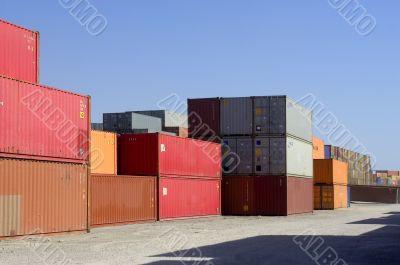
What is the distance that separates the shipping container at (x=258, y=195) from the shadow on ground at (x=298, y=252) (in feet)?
57.6

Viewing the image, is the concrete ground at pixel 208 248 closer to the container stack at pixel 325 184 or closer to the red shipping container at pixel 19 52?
the red shipping container at pixel 19 52

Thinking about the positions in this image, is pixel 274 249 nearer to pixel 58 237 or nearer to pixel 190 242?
pixel 190 242

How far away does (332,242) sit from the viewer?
65.0 ft

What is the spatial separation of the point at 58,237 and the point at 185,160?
1377 cm

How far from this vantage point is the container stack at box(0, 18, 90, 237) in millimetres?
20500

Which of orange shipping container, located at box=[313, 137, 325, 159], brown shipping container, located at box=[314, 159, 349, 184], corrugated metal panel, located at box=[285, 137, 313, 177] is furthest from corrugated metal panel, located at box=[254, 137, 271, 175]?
orange shipping container, located at box=[313, 137, 325, 159]

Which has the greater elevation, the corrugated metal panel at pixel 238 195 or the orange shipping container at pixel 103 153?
the orange shipping container at pixel 103 153

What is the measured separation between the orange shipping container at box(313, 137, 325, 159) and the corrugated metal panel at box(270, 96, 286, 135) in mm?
23993

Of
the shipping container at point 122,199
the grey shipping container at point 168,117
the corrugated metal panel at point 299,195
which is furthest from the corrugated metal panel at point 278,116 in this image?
the grey shipping container at point 168,117

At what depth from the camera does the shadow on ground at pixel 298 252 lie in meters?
14.7

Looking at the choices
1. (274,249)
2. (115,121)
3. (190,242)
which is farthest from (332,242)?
(115,121)

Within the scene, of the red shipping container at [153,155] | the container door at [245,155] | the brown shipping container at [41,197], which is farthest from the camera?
the container door at [245,155]

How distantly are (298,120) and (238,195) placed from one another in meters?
7.12

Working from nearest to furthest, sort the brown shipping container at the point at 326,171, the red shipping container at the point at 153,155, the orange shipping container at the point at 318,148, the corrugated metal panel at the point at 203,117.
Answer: the red shipping container at the point at 153,155 → the corrugated metal panel at the point at 203,117 → the brown shipping container at the point at 326,171 → the orange shipping container at the point at 318,148
